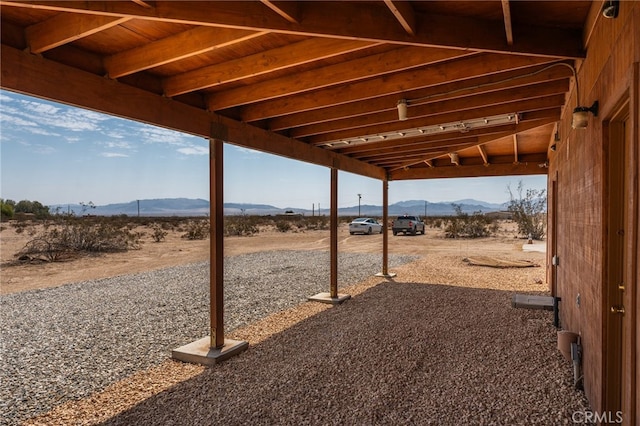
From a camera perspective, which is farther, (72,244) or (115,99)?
(72,244)

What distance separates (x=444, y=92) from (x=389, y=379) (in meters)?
3.11

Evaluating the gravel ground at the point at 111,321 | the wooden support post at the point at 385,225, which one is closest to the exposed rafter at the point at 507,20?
the gravel ground at the point at 111,321

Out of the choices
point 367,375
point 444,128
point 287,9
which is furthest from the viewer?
point 444,128

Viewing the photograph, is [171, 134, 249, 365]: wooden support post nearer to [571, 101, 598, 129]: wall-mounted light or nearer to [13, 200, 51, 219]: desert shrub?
[571, 101, 598, 129]: wall-mounted light

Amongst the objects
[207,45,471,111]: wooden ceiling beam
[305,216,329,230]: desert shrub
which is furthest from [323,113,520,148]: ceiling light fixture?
[305,216,329,230]: desert shrub

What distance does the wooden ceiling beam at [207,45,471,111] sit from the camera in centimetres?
344

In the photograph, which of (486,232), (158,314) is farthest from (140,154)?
(158,314)

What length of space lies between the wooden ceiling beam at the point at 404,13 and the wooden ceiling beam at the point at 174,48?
3.33 ft

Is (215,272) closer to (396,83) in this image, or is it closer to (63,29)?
(63,29)

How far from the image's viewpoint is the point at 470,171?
32.2ft

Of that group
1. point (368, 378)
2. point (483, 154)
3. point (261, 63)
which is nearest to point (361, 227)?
point (483, 154)

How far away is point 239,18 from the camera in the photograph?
253 centimetres

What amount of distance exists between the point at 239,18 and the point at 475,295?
22.8ft

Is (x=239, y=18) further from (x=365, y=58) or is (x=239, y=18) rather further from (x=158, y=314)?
(x=158, y=314)
